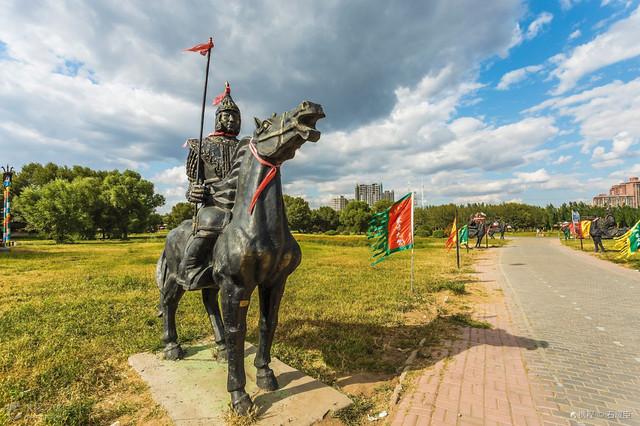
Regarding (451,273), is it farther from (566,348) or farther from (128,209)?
(128,209)

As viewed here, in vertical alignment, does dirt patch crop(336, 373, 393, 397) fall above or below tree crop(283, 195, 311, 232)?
below

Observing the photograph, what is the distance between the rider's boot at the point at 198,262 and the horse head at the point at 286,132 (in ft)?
4.18

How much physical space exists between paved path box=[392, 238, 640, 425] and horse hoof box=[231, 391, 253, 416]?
4.88 feet

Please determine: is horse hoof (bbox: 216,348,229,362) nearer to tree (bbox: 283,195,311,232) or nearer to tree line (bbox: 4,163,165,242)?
tree line (bbox: 4,163,165,242)

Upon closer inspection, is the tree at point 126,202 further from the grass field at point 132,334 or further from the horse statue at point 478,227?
the horse statue at point 478,227

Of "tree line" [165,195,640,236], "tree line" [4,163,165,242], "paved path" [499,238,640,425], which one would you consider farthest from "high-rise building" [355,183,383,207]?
"paved path" [499,238,640,425]

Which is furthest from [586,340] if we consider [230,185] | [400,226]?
[230,185]

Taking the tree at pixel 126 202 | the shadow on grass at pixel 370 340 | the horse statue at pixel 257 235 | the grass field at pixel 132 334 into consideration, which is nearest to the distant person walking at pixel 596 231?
the grass field at pixel 132 334


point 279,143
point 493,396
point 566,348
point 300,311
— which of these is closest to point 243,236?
point 279,143

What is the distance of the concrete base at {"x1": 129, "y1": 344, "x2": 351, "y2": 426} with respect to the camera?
9.89ft

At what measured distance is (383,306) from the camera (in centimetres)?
788

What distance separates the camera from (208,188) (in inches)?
146

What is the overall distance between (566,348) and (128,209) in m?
47.3

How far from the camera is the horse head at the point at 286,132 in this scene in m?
2.77
